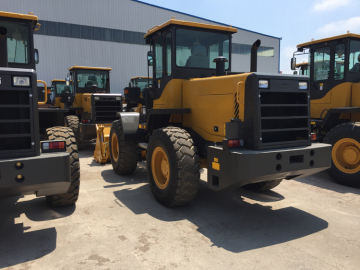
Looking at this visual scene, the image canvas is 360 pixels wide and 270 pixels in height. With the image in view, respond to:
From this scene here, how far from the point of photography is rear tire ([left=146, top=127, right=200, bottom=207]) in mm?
4254

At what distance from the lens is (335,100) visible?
7.11m

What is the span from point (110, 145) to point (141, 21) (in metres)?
18.0

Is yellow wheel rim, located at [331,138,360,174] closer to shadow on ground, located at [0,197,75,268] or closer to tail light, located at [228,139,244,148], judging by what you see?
tail light, located at [228,139,244,148]

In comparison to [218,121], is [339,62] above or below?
above

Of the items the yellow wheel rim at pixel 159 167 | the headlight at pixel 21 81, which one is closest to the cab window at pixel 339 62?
the yellow wheel rim at pixel 159 167

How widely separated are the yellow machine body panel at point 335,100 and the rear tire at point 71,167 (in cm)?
593

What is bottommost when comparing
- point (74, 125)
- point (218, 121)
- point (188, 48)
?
point (74, 125)

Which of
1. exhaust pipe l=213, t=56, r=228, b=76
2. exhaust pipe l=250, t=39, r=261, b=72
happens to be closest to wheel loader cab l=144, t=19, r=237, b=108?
exhaust pipe l=213, t=56, r=228, b=76

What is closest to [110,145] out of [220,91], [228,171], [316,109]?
[220,91]

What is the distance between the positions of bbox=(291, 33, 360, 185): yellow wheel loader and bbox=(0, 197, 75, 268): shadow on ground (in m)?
5.36

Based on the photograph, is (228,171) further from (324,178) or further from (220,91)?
(324,178)

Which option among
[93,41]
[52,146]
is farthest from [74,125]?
[93,41]

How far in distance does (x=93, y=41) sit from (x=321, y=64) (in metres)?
17.5

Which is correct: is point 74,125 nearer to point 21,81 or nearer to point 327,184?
point 21,81
